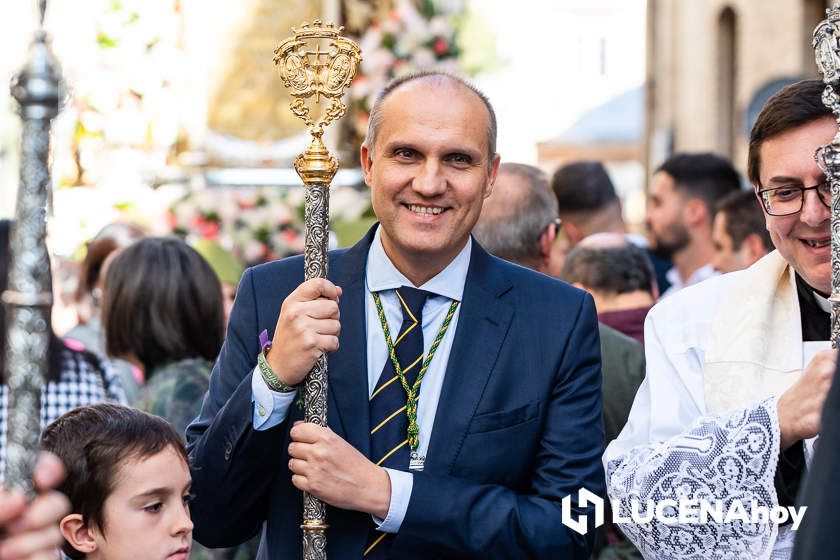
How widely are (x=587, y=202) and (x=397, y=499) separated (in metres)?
4.13

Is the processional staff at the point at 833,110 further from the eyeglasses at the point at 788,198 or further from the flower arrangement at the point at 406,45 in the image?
the flower arrangement at the point at 406,45

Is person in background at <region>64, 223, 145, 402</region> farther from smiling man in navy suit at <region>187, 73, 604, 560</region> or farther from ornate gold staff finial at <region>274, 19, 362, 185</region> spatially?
ornate gold staff finial at <region>274, 19, 362, 185</region>

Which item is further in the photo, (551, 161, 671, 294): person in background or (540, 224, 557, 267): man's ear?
(551, 161, 671, 294): person in background

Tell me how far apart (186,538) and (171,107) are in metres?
6.73

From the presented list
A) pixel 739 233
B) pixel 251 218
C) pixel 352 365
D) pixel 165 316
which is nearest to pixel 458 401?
pixel 352 365

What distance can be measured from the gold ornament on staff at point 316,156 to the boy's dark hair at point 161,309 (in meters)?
1.69

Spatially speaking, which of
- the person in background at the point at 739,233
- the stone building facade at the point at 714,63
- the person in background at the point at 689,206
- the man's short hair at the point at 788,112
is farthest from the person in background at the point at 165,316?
the stone building facade at the point at 714,63

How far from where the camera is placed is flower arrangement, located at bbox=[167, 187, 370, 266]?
28.0 ft

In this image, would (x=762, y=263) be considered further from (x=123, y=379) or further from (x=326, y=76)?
(x=123, y=379)

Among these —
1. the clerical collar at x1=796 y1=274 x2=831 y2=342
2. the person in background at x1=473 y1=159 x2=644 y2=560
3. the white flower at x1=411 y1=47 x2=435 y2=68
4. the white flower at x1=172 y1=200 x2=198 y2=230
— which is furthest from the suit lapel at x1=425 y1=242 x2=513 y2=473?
the white flower at x1=411 y1=47 x2=435 y2=68

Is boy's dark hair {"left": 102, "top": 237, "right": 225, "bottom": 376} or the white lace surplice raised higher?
boy's dark hair {"left": 102, "top": 237, "right": 225, "bottom": 376}

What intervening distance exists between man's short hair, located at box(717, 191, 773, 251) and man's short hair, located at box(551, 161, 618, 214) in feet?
2.78

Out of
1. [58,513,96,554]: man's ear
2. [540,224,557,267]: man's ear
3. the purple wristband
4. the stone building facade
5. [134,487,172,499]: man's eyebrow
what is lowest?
[58,513,96,554]: man's ear

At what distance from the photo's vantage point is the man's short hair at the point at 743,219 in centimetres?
596
